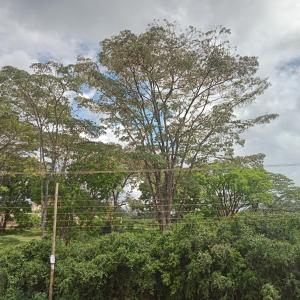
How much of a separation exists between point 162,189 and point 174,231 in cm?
881

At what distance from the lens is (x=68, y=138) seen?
28.3 metres

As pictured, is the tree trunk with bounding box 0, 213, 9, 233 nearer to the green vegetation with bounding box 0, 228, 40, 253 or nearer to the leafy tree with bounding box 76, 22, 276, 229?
the green vegetation with bounding box 0, 228, 40, 253

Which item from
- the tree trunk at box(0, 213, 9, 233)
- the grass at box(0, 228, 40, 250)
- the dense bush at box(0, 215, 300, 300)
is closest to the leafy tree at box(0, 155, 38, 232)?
the tree trunk at box(0, 213, 9, 233)

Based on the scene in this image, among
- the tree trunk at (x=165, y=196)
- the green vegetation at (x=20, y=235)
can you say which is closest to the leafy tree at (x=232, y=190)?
the tree trunk at (x=165, y=196)

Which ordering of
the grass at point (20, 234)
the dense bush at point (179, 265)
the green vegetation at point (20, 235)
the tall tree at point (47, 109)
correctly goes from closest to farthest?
the dense bush at point (179, 265)
the tall tree at point (47, 109)
the green vegetation at point (20, 235)
the grass at point (20, 234)

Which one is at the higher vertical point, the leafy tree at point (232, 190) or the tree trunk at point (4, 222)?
the leafy tree at point (232, 190)

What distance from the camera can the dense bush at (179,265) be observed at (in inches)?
575

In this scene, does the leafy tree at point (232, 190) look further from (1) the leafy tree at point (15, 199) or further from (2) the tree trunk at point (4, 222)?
(2) the tree trunk at point (4, 222)

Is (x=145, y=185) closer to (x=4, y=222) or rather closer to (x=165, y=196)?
(x=165, y=196)

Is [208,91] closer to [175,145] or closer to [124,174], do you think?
[175,145]

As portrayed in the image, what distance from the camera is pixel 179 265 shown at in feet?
52.7

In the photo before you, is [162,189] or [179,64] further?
[162,189]

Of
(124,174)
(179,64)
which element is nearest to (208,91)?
(179,64)

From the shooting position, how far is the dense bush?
14.6m
